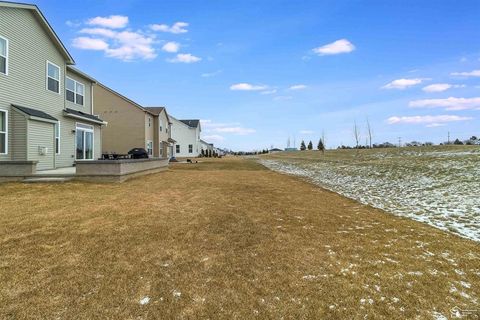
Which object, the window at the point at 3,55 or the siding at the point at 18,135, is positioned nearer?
the window at the point at 3,55

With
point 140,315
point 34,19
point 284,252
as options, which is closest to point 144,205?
point 284,252

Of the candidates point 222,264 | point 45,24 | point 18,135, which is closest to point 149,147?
point 45,24

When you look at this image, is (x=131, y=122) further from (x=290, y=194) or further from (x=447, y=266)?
(x=447, y=266)

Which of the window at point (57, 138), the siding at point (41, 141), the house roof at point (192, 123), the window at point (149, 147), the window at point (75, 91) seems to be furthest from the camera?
the house roof at point (192, 123)

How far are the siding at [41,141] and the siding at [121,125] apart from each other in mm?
19183

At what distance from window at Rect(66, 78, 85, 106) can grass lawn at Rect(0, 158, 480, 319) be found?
13.2 meters

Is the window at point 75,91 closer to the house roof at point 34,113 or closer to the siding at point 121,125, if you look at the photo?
the house roof at point 34,113

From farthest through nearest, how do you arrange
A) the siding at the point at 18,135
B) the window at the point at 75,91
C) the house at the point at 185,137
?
the house at the point at 185,137 → the window at the point at 75,91 → the siding at the point at 18,135

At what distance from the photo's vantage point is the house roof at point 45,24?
14.0m

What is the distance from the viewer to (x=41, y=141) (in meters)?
15.3

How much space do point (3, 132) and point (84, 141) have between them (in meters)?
7.16

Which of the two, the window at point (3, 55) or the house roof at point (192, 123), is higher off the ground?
the house roof at point (192, 123)

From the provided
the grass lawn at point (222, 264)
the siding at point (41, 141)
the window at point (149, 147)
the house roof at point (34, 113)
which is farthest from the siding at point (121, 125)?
the grass lawn at point (222, 264)

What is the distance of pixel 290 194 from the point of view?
12742mm
